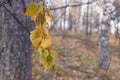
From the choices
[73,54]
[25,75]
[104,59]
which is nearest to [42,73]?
[104,59]

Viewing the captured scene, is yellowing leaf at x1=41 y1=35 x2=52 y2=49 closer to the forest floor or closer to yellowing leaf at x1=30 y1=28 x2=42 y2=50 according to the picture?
yellowing leaf at x1=30 y1=28 x2=42 y2=50

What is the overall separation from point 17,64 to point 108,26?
8497mm

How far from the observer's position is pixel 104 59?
1130cm

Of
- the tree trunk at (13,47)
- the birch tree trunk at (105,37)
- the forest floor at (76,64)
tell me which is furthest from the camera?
the birch tree trunk at (105,37)

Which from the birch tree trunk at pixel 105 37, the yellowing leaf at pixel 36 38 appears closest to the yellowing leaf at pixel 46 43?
the yellowing leaf at pixel 36 38

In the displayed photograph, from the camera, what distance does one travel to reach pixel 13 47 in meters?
2.56

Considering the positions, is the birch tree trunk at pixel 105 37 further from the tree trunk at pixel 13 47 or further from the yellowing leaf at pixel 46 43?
the yellowing leaf at pixel 46 43

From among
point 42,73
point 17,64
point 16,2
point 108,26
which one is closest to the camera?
point 16,2

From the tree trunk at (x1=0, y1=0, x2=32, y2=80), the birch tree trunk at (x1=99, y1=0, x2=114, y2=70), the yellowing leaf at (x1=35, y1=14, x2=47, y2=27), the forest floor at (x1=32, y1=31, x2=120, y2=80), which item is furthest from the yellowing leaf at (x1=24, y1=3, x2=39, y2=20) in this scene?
the birch tree trunk at (x1=99, y1=0, x2=114, y2=70)

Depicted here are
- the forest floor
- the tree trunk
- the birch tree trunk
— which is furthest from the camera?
the birch tree trunk

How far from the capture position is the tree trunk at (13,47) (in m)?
2.53

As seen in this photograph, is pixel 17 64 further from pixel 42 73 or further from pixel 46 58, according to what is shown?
pixel 42 73

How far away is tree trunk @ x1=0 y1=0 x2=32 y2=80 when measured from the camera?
8.29 feet

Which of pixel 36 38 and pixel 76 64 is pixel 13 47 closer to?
pixel 36 38
